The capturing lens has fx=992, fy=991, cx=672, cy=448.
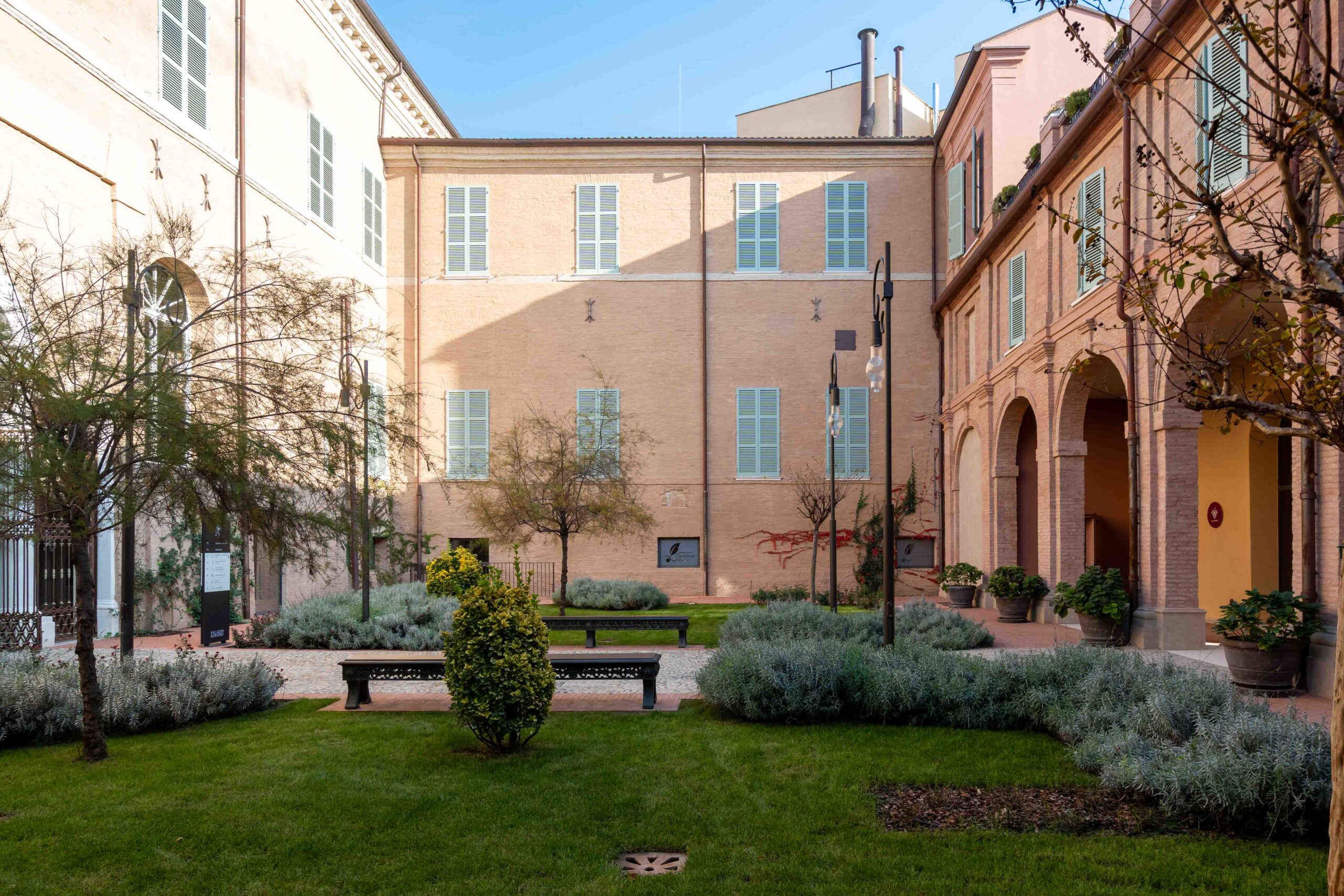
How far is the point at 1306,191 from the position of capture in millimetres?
3646

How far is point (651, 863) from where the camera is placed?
205 inches

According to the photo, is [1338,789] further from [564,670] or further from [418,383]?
[418,383]

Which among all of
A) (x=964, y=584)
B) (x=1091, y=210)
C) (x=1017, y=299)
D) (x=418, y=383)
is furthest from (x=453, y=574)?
(x=1091, y=210)

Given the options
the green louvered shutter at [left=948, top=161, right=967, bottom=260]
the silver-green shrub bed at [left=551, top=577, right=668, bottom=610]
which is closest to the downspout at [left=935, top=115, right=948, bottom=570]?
the green louvered shutter at [left=948, top=161, right=967, bottom=260]

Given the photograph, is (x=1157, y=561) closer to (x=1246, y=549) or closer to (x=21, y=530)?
(x=1246, y=549)

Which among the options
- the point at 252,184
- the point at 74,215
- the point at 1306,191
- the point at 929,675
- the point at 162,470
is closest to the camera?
the point at 1306,191

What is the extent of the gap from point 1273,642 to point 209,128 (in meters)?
18.5

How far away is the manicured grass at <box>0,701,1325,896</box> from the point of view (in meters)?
4.88

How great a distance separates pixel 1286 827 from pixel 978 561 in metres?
16.5

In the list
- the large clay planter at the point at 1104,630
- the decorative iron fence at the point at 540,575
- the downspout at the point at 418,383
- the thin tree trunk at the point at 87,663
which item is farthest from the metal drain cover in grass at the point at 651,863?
the downspout at the point at 418,383

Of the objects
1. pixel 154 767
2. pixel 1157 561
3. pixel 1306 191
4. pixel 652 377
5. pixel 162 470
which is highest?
pixel 652 377

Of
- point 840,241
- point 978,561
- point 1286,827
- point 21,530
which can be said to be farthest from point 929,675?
point 840,241

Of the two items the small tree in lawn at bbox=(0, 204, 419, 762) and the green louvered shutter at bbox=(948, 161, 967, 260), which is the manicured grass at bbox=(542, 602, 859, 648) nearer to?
the small tree in lawn at bbox=(0, 204, 419, 762)

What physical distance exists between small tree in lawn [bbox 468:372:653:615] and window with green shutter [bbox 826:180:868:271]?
7.35 metres
